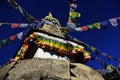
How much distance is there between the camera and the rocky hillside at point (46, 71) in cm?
887

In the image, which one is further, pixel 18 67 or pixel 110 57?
pixel 110 57

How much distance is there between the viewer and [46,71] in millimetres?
9008

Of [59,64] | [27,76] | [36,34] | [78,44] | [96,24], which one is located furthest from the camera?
[78,44]

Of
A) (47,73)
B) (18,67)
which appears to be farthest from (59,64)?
(18,67)

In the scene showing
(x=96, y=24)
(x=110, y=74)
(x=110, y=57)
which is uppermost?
(x=96, y=24)

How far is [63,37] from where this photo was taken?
52.6 ft

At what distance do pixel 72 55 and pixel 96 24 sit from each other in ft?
8.96

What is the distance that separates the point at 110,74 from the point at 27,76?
11412 millimetres

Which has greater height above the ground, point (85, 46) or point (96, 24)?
point (96, 24)

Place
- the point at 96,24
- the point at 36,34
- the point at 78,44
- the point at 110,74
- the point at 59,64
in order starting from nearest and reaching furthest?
the point at 59,64 → the point at 96,24 → the point at 36,34 → the point at 78,44 → the point at 110,74

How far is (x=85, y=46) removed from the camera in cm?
1623

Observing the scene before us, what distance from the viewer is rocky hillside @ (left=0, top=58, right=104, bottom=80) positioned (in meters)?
8.87

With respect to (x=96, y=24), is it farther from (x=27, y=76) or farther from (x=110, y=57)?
(x=27, y=76)

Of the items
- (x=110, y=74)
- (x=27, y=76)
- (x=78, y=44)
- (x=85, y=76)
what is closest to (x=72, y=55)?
(x=78, y=44)
